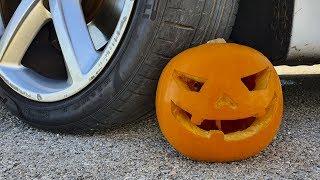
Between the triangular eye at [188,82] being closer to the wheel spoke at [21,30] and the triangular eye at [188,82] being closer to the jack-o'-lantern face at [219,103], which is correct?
the jack-o'-lantern face at [219,103]

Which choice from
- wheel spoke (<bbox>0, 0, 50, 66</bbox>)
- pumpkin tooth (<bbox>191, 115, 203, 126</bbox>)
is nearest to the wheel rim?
wheel spoke (<bbox>0, 0, 50, 66</bbox>)

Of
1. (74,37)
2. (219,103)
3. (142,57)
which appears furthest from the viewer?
(74,37)

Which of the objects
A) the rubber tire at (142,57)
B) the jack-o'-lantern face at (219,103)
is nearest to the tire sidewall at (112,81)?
the rubber tire at (142,57)

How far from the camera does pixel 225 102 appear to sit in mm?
1949

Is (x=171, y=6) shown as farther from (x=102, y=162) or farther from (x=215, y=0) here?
(x=102, y=162)

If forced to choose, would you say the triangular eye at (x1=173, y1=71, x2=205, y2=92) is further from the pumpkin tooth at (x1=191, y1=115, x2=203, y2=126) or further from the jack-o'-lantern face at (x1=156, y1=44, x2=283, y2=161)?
the pumpkin tooth at (x1=191, y1=115, x2=203, y2=126)

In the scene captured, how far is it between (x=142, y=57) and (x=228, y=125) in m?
0.39

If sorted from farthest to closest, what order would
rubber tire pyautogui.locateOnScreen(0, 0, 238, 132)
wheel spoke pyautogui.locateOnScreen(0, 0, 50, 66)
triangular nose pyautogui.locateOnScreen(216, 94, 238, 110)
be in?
wheel spoke pyautogui.locateOnScreen(0, 0, 50, 66)
rubber tire pyautogui.locateOnScreen(0, 0, 238, 132)
triangular nose pyautogui.locateOnScreen(216, 94, 238, 110)

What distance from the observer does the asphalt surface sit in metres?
1.96

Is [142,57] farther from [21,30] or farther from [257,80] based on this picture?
[21,30]

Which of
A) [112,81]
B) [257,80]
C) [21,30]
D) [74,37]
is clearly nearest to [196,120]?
[257,80]

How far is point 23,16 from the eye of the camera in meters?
2.53

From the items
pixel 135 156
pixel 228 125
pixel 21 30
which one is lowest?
pixel 135 156

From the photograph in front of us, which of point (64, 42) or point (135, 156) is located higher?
point (64, 42)
